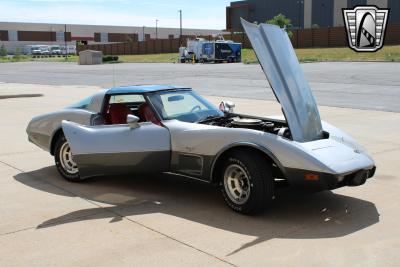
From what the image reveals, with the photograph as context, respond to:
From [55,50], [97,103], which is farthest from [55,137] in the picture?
[55,50]

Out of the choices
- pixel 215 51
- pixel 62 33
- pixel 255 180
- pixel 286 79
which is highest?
pixel 62 33

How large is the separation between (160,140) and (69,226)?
1.36 m

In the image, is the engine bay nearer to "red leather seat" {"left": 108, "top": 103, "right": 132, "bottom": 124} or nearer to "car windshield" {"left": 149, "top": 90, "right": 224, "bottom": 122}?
"car windshield" {"left": 149, "top": 90, "right": 224, "bottom": 122}

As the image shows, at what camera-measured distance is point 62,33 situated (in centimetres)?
14375

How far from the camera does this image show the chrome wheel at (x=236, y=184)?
4.97 m

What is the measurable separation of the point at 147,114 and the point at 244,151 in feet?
Answer: 4.76

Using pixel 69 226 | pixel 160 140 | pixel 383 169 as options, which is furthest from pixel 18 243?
pixel 383 169

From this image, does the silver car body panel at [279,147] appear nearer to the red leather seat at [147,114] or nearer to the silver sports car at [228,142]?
the silver sports car at [228,142]

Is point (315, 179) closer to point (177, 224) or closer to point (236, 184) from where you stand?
point (236, 184)

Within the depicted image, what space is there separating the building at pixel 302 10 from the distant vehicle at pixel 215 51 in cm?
3978

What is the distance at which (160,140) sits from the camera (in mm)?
5594

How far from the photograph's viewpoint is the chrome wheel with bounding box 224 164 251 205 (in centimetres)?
497

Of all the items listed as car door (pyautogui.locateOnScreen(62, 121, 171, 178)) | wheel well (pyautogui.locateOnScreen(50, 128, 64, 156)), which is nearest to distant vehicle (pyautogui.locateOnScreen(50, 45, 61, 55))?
wheel well (pyautogui.locateOnScreen(50, 128, 64, 156))

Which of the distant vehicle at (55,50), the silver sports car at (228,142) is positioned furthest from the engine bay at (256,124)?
the distant vehicle at (55,50)
